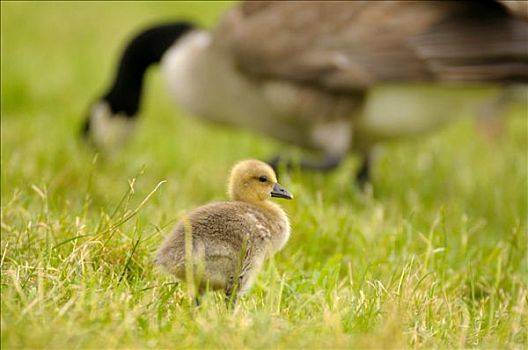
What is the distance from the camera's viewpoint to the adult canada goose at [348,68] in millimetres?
5789

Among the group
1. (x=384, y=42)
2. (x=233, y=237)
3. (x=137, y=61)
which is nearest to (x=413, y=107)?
(x=384, y=42)

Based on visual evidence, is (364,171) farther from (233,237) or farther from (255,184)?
(233,237)

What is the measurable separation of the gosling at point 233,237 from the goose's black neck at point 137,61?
165 inches

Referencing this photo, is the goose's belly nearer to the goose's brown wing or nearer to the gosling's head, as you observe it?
the goose's brown wing

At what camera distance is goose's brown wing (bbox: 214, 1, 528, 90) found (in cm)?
573

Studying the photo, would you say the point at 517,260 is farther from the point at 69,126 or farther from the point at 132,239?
the point at 69,126

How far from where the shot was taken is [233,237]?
10.9 feet

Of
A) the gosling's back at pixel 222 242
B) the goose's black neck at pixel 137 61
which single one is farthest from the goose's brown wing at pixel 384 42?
the gosling's back at pixel 222 242

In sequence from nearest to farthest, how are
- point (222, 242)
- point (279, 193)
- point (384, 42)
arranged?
1. point (222, 242)
2. point (279, 193)
3. point (384, 42)

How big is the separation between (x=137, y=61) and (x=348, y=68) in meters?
2.51

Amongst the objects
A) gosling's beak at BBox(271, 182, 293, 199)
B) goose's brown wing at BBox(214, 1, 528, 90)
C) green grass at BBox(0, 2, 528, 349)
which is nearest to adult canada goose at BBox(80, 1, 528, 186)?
goose's brown wing at BBox(214, 1, 528, 90)

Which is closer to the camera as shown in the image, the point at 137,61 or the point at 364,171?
the point at 364,171

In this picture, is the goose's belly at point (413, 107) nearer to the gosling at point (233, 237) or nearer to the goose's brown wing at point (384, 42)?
the goose's brown wing at point (384, 42)

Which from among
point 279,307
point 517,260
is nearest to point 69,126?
point 517,260
